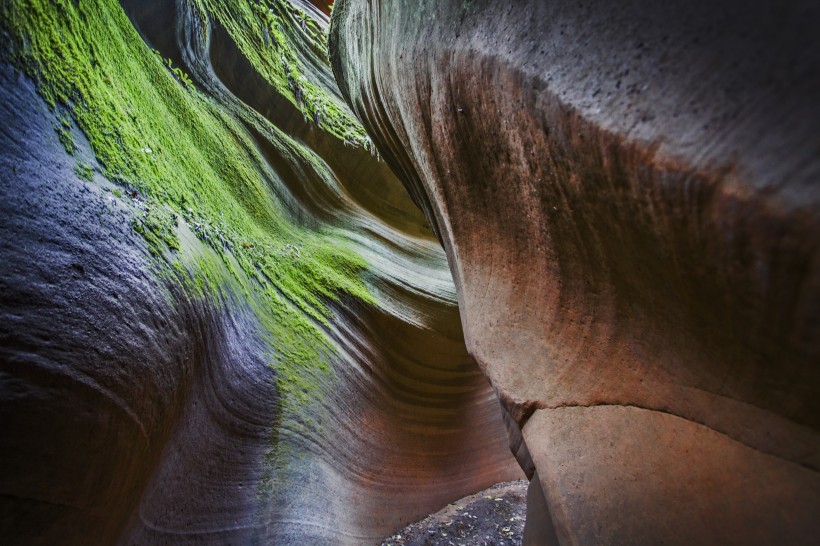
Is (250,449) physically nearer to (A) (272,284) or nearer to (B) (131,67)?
(A) (272,284)

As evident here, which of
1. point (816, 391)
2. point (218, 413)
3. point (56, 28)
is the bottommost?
point (218, 413)

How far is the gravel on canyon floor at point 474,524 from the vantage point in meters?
5.12

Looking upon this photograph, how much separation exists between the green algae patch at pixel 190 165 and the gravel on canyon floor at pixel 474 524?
2.27 meters

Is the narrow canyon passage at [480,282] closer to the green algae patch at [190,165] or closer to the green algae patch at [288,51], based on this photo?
the green algae patch at [190,165]

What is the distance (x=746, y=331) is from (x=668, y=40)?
928mm

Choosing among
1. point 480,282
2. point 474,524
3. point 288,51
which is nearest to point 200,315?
point 480,282

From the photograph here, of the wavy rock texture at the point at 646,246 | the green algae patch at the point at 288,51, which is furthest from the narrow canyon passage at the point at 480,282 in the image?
the green algae patch at the point at 288,51

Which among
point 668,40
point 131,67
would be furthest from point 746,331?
point 131,67

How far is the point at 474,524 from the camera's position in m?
5.59

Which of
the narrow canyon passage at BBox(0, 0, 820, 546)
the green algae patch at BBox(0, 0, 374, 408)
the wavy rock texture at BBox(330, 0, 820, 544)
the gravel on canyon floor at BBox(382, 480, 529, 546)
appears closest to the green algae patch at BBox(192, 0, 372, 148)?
the green algae patch at BBox(0, 0, 374, 408)

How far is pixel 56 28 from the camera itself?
292cm

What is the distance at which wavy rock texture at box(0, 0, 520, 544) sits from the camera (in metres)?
2.09

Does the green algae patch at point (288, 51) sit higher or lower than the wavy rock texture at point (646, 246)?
higher

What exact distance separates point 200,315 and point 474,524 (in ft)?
14.4
